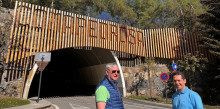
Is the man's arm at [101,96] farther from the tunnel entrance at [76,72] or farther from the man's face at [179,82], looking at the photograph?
the tunnel entrance at [76,72]

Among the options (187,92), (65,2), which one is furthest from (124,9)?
(187,92)

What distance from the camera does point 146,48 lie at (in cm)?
2181

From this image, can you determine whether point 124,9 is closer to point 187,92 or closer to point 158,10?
point 158,10

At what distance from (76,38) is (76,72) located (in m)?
15.5

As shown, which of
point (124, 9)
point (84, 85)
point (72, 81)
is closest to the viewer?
point (84, 85)

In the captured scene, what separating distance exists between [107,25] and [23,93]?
11.1 metres

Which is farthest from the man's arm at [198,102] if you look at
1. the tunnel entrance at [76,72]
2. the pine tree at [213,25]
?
the pine tree at [213,25]

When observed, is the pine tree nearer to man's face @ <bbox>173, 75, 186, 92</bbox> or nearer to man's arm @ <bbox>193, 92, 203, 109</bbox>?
man's face @ <bbox>173, 75, 186, 92</bbox>

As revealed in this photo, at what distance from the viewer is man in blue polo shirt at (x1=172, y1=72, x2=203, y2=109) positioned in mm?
2809

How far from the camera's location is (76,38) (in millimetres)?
17359

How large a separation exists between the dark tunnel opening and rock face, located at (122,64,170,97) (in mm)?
5633

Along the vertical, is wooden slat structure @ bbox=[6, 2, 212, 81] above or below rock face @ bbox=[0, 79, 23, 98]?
above

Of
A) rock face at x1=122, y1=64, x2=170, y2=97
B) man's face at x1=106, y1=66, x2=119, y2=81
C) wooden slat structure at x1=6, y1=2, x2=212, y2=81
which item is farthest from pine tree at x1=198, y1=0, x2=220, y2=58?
man's face at x1=106, y1=66, x2=119, y2=81

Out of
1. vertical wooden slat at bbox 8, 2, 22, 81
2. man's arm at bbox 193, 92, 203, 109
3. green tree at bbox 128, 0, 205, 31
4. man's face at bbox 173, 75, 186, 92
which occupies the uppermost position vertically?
green tree at bbox 128, 0, 205, 31
